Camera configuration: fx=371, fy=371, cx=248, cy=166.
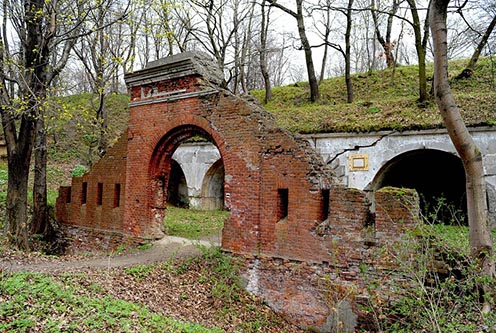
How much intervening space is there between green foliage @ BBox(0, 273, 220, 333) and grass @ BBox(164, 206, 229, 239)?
504cm

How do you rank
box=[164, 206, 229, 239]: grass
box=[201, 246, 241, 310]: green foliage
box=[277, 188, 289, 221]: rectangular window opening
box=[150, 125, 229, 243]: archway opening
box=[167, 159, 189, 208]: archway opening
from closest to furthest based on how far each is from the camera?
1. box=[201, 246, 241, 310]: green foliage
2. box=[277, 188, 289, 221]: rectangular window opening
3. box=[150, 125, 229, 243]: archway opening
4. box=[164, 206, 229, 239]: grass
5. box=[167, 159, 189, 208]: archway opening

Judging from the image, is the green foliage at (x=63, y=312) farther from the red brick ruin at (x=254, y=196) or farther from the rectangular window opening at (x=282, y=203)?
the rectangular window opening at (x=282, y=203)

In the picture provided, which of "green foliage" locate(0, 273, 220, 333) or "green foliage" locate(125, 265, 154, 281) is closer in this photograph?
"green foliage" locate(0, 273, 220, 333)

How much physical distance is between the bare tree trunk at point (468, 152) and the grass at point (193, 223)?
7018 millimetres

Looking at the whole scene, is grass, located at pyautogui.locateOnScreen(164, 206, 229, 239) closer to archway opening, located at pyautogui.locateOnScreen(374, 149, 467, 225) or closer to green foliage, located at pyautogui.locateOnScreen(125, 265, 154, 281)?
green foliage, located at pyautogui.locateOnScreen(125, 265, 154, 281)

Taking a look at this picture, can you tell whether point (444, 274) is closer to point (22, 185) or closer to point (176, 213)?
point (22, 185)

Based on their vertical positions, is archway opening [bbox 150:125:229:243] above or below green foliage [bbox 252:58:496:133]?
below

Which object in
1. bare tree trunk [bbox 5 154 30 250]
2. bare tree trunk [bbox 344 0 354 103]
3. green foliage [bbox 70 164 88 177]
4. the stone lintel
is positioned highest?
bare tree trunk [bbox 344 0 354 103]

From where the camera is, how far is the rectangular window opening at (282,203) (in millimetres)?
7445

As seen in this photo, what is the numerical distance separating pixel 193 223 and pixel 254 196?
5816mm

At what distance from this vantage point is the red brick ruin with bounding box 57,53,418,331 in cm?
655

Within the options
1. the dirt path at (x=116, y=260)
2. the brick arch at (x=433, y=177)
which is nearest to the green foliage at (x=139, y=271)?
the dirt path at (x=116, y=260)

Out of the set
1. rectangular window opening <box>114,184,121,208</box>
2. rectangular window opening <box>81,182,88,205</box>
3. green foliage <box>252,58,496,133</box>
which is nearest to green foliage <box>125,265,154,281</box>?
rectangular window opening <box>114,184,121,208</box>

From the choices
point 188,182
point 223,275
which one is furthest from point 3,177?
point 223,275
